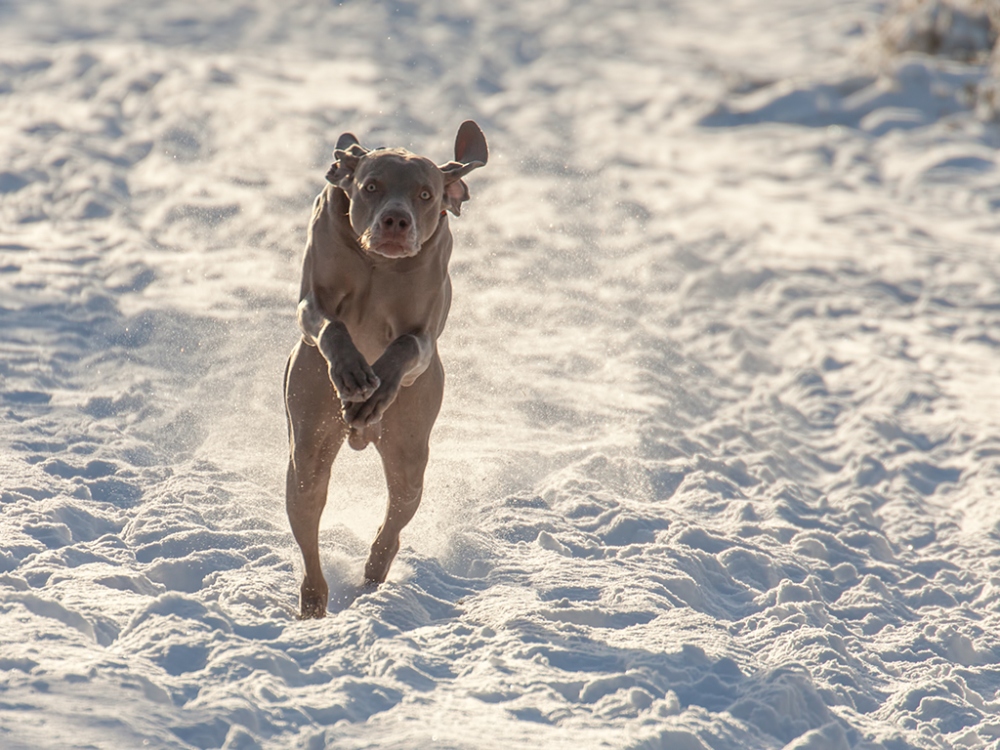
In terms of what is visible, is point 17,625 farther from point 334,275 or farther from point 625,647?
point 625,647

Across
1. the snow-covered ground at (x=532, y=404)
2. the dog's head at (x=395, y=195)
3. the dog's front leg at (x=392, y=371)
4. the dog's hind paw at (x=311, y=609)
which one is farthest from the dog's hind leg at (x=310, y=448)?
the dog's head at (x=395, y=195)

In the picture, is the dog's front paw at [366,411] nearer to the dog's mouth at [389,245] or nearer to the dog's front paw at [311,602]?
the dog's mouth at [389,245]

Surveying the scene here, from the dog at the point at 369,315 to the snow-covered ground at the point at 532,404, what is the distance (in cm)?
50

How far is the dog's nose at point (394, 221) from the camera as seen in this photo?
4102 mm

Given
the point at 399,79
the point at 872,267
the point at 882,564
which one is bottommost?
the point at 882,564

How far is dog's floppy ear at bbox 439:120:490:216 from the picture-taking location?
4508 mm

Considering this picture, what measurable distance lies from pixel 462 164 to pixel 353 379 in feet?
3.39

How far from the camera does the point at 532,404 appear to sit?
24.2 feet

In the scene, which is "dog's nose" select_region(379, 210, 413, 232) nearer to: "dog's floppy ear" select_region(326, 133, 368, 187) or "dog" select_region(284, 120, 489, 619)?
"dog" select_region(284, 120, 489, 619)

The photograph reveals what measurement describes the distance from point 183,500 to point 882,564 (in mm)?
3206

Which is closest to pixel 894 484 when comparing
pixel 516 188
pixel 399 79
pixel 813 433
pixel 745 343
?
pixel 813 433

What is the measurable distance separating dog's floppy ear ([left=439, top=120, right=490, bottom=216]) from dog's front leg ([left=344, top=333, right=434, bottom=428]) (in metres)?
0.49

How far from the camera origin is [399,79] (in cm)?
1380

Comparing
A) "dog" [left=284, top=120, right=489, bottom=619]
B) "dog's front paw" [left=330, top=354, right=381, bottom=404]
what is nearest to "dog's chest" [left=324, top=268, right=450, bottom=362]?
"dog" [left=284, top=120, right=489, bottom=619]
